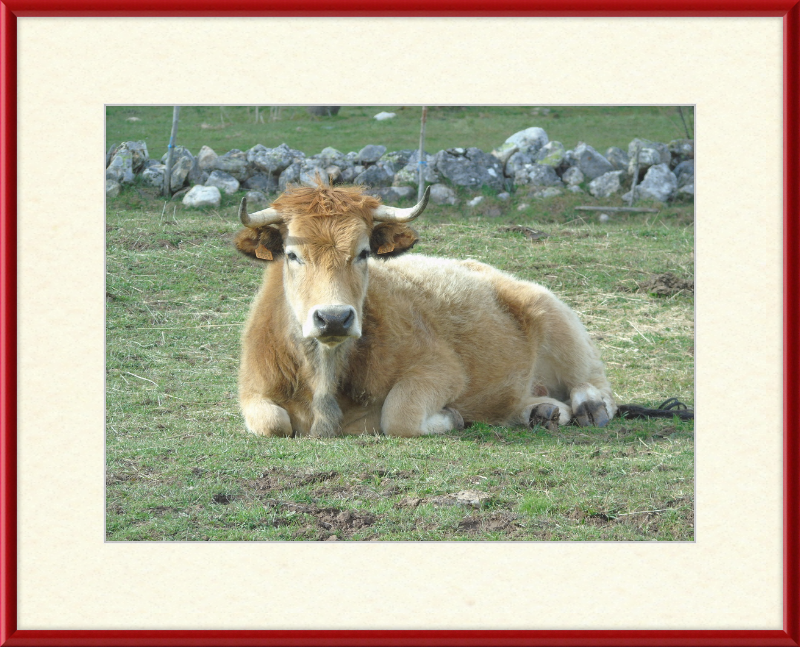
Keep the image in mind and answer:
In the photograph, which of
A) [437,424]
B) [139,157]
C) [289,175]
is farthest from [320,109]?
[289,175]

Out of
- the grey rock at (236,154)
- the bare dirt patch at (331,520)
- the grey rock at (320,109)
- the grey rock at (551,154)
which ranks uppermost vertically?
the grey rock at (551,154)

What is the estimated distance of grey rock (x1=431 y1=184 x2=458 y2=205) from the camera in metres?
14.2

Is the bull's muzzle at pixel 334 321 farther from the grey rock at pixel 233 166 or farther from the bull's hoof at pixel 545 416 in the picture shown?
the grey rock at pixel 233 166

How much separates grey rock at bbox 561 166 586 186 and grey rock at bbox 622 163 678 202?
3.77ft

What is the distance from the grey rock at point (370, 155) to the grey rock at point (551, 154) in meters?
2.84

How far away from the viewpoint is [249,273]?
38.0ft

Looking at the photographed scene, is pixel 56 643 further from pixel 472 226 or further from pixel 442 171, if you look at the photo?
Result: pixel 442 171

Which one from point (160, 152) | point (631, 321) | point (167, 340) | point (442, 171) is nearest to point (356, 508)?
point (167, 340)

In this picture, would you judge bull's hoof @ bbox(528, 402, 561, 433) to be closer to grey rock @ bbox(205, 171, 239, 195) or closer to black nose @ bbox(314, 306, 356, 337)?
black nose @ bbox(314, 306, 356, 337)

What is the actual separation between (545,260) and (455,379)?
5.34 metres

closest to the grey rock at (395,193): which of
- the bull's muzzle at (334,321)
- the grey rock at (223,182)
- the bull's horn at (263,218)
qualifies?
the grey rock at (223,182)

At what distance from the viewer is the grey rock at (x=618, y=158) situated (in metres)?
15.2

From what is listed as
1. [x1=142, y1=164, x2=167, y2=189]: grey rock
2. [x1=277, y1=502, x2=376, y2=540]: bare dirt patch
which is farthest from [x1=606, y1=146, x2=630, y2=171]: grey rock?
[x1=277, y1=502, x2=376, y2=540]: bare dirt patch
